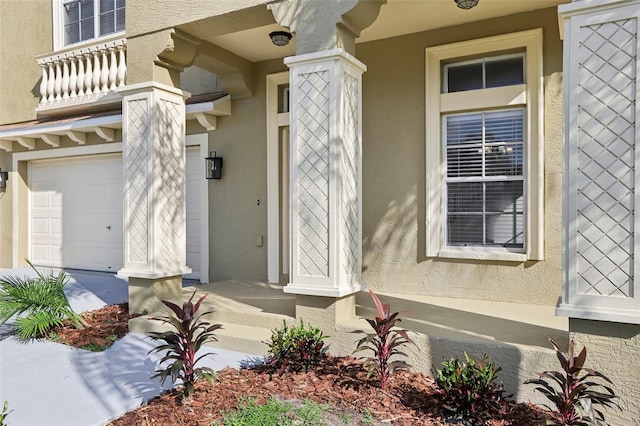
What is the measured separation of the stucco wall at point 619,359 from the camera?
329cm

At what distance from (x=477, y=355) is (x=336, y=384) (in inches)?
46.7

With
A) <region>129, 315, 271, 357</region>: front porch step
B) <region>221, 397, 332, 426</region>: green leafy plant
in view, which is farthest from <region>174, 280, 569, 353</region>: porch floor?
<region>221, 397, 332, 426</region>: green leafy plant

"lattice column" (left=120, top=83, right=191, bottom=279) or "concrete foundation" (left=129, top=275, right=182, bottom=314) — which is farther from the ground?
"lattice column" (left=120, top=83, right=191, bottom=279)

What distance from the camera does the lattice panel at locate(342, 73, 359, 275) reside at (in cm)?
462

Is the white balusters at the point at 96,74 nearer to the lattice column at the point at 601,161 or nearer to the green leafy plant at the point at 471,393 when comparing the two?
the lattice column at the point at 601,161

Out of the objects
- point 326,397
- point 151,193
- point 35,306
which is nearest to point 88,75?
point 151,193

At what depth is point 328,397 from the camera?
12.3 ft

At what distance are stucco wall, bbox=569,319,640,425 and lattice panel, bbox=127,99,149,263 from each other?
4793 mm

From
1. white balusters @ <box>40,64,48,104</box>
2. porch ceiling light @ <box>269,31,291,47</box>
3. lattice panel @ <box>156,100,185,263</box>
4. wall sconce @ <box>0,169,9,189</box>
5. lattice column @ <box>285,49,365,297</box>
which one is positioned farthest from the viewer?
wall sconce @ <box>0,169,9,189</box>

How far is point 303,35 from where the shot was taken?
476 cm

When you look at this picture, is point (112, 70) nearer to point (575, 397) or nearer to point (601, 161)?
point (601, 161)

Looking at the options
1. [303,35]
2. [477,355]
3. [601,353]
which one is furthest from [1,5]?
[601,353]

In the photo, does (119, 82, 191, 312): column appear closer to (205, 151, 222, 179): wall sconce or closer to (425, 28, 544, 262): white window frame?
(205, 151, 222, 179): wall sconce

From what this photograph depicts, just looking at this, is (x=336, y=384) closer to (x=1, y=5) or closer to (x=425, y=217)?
(x=425, y=217)
